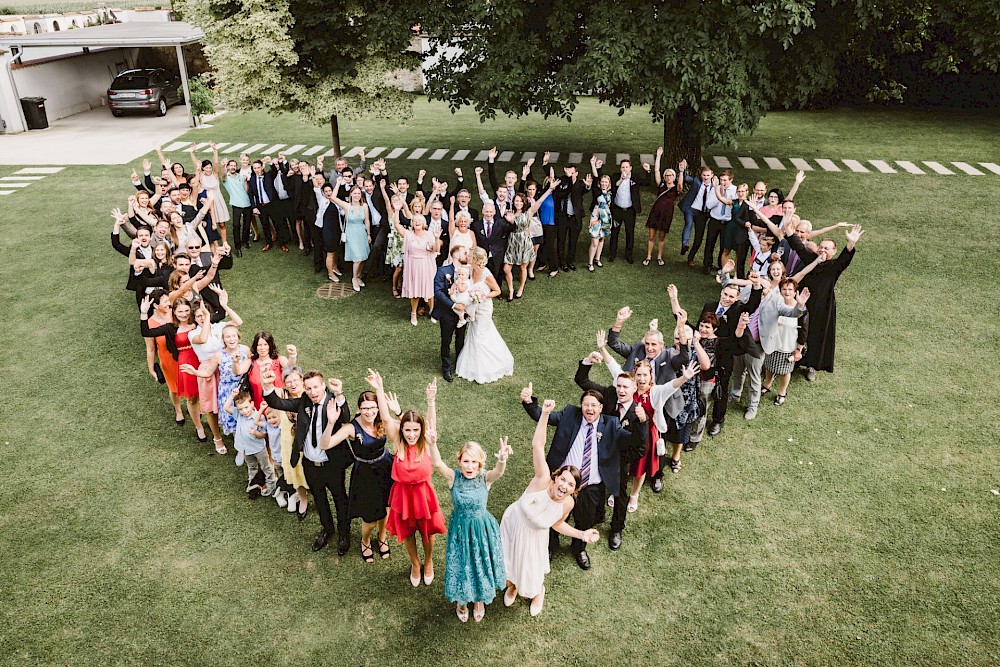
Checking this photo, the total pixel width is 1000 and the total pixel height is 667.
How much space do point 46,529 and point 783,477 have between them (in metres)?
7.14

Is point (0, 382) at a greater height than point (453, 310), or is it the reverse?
point (453, 310)

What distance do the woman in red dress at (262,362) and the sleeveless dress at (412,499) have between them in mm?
1575

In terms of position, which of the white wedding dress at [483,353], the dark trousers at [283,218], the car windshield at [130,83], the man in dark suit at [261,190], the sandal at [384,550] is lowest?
the sandal at [384,550]

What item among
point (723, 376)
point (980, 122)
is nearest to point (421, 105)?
point (980, 122)

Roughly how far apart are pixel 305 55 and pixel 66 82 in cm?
1579

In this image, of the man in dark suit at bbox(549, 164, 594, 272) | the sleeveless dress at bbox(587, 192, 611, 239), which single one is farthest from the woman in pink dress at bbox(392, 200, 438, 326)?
the sleeveless dress at bbox(587, 192, 611, 239)

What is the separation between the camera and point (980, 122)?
22.5 meters

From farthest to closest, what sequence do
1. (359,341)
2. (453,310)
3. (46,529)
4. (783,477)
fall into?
1. (359,341)
2. (453,310)
3. (783,477)
4. (46,529)

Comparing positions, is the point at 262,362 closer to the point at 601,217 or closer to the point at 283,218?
the point at 601,217

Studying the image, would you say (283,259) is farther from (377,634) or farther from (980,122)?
(980,122)

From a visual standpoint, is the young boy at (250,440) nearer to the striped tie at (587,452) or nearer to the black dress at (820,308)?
the striped tie at (587,452)

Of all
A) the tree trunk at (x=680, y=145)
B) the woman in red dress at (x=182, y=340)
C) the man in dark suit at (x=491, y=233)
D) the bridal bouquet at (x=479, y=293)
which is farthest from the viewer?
the tree trunk at (x=680, y=145)

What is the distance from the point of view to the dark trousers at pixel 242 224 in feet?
40.9

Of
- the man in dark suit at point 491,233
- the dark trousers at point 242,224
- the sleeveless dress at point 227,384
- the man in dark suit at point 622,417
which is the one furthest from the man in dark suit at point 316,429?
the dark trousers at point 242,224
